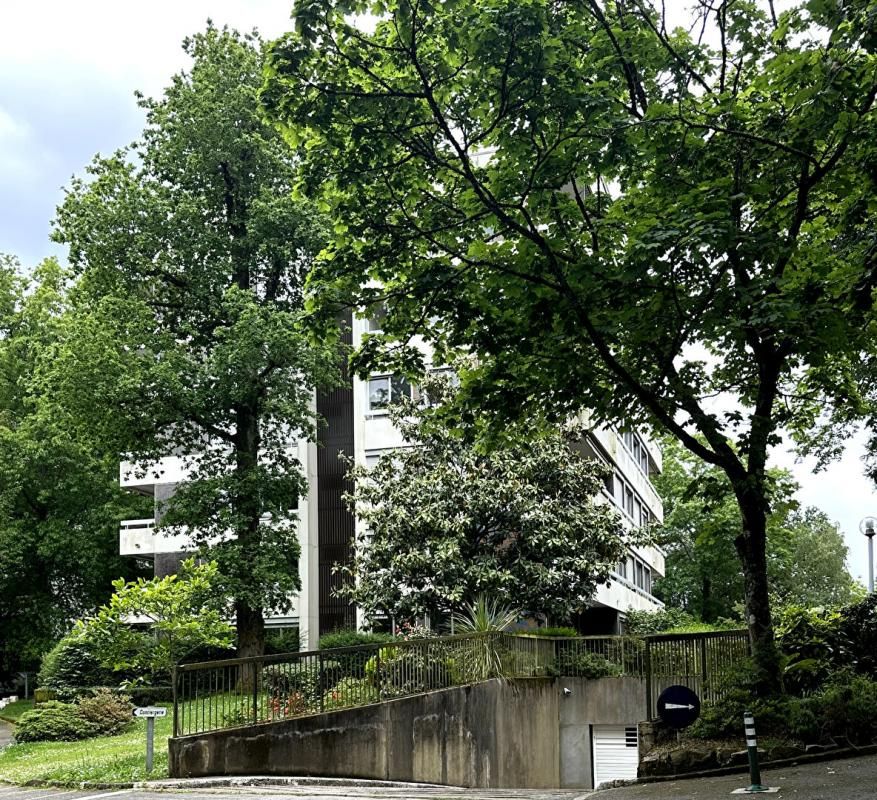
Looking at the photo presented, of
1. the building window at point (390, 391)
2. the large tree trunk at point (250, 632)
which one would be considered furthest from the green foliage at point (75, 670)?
the building window at point (390, 391)

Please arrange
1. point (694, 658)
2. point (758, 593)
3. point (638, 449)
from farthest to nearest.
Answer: point (638, 449)
point (694, 658)
point (758, 593)

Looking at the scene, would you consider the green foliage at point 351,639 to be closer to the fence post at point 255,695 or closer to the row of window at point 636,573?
the fence post at point 255,695

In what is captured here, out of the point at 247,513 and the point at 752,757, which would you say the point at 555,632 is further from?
the point at 752,757

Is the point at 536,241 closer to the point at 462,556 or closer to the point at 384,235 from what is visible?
the point at 384,235

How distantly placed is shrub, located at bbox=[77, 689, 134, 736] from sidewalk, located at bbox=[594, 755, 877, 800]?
15.7m

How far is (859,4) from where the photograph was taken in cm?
1095

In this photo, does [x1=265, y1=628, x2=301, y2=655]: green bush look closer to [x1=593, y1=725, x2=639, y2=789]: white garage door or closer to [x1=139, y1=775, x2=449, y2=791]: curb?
[x1=593, y1=725, x2=639, y2=789]: white garage door

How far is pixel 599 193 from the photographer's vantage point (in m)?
16.3

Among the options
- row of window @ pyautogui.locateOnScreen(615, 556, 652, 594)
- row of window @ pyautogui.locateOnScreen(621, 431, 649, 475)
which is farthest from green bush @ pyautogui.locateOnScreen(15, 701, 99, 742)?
row of window @ pyautogui.locateOnScreen(621, 431, 649, 475)

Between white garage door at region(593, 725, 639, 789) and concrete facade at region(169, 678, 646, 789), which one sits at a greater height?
concrete facade at region(169, 678, 646, 789)

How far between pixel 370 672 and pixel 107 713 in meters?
10.4

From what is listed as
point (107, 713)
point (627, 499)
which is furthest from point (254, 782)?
point (627, 499)

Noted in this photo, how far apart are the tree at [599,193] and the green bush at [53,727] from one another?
1469 centimetres

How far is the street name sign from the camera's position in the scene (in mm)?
14891
